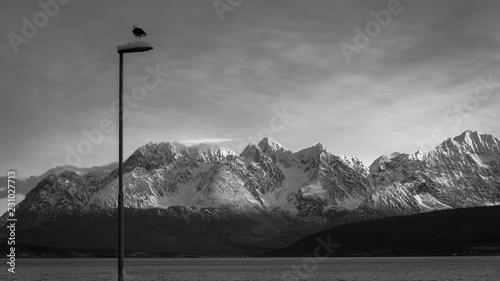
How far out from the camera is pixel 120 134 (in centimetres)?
5300

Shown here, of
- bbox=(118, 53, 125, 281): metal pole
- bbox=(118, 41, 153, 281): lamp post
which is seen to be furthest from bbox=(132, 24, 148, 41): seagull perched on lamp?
bbox=(118, 53, 125, 281): metal pole

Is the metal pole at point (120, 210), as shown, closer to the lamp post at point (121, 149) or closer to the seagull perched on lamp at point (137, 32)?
the lamp post at point (121, 149)

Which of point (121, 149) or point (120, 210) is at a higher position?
point (121, 149)

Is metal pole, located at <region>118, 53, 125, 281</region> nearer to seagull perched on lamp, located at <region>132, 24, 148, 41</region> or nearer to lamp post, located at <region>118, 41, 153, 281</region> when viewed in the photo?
lamp post, located at <region>118, 41, 153, 281</region>

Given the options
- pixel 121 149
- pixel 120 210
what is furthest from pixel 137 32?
pixel 120 210

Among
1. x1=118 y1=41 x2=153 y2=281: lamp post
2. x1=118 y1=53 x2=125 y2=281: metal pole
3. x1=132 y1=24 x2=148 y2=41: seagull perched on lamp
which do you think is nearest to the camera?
x1=118 y1=53 x2=125 y2=281: metal pole

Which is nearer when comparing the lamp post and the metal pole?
the metal pole

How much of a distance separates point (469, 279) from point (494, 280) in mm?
7847

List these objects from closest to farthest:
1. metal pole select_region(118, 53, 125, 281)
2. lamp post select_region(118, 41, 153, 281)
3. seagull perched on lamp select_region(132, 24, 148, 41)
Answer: metal pole select_region(118, 53, 125, 281), lamp post select_region(118, 41, 153, 281), seagull perched on lamp select_region(132, 24, 148, 41)

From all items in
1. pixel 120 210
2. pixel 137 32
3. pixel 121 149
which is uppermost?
pixel 137 32

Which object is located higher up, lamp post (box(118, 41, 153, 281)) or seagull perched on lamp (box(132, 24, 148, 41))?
seagull perched on lamp (box(132, 24, 148, 41))

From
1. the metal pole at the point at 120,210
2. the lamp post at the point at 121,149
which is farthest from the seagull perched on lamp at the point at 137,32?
the metal pole at the point at 120,210

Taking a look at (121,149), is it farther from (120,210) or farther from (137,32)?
(137,32)

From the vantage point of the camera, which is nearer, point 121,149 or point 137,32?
point 137,32
